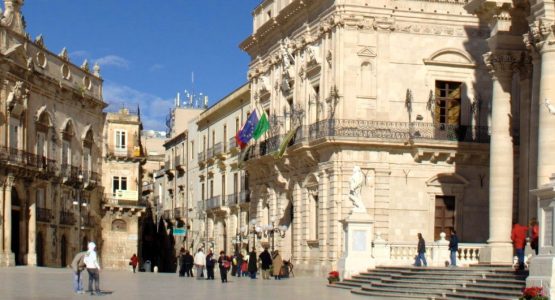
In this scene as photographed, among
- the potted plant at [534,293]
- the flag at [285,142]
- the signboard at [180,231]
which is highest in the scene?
the flag at [285,142]

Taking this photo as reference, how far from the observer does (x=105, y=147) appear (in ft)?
Answer: 212

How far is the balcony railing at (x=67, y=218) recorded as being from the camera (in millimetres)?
57250

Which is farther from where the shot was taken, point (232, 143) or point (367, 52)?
point (232, 143)

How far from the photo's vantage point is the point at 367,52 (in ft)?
131

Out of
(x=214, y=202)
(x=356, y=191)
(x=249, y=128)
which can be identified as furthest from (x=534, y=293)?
(x=214, y=202)

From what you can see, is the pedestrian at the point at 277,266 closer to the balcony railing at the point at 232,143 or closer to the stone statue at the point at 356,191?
the stone statue at the point at 356,191

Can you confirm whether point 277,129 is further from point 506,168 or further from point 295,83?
point 506,168

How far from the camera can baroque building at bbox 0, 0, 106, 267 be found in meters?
50.9

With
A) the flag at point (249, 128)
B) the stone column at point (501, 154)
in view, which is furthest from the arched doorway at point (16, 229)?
the stone column at point (501, 154)

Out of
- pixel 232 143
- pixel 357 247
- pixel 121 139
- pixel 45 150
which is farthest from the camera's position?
pixel 121 139

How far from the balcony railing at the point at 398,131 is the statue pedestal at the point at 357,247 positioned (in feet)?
22.0

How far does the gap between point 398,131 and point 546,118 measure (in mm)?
12975

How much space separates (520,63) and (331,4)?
36.1 ft

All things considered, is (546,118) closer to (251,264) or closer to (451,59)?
(451,59)
